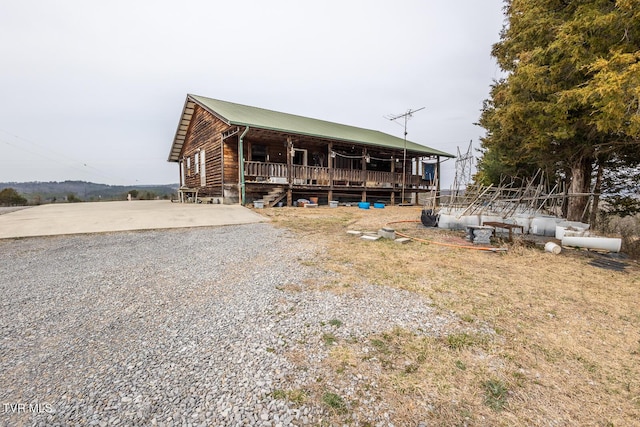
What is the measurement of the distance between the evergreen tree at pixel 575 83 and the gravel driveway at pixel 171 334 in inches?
214

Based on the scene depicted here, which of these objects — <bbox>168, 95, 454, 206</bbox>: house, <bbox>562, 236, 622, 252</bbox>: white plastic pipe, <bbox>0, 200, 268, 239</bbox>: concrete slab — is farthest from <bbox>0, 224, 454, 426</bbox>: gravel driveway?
<bbox>168, 95, 454, 206</bbox>: house

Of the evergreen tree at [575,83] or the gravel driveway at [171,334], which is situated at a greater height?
the evergreen tree at [575,83]

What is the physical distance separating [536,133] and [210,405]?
31.8 ft

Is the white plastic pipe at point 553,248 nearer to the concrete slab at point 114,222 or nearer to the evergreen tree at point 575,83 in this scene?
the evergreen tree at point 575,83

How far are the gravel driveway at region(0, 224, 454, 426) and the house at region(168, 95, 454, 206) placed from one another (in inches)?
380

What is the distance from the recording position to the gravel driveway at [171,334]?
70.5 inches

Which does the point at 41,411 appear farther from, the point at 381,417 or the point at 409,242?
the point at 409,242

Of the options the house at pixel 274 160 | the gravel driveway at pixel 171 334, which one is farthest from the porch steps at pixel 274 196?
the gravel driveway at pixel 171 334

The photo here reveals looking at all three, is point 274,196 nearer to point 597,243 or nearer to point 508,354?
point 597,243

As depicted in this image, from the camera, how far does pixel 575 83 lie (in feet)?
21.9

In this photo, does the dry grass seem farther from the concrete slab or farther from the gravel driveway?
the concrete slab

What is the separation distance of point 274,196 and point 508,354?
13.3 meters

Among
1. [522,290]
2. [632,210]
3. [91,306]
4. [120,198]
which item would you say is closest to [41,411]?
[91,306]

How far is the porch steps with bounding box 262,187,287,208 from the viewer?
1455cm
